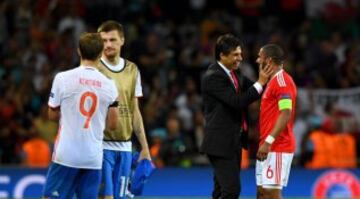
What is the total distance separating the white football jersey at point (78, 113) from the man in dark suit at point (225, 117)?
5.08 ft

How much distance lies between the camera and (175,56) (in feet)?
66.1

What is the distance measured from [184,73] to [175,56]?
69cm

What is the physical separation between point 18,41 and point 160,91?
9.16ft

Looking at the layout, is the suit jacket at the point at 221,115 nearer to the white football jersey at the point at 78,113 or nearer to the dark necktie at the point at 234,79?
the dark necktie at the point at 234,79

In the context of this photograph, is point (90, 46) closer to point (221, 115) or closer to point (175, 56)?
point (221, 115)

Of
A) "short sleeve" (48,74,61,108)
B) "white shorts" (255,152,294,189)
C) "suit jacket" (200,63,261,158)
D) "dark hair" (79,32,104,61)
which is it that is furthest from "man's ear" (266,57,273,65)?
"short sleeve" (48,74,61,108)

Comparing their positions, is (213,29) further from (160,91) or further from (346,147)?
(346,147)

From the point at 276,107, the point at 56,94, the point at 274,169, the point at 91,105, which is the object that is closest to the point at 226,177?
the point at 274,169

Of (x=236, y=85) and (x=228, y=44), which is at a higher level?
(x=228, y=44)

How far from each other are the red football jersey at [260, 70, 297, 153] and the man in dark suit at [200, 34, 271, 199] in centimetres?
20

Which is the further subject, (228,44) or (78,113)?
(228,44)

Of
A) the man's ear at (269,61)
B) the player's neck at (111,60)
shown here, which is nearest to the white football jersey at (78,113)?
the player's neck at (111,60)

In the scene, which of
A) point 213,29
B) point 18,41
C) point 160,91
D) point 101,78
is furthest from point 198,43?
point 101,78

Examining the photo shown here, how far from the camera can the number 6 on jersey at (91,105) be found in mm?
9070
